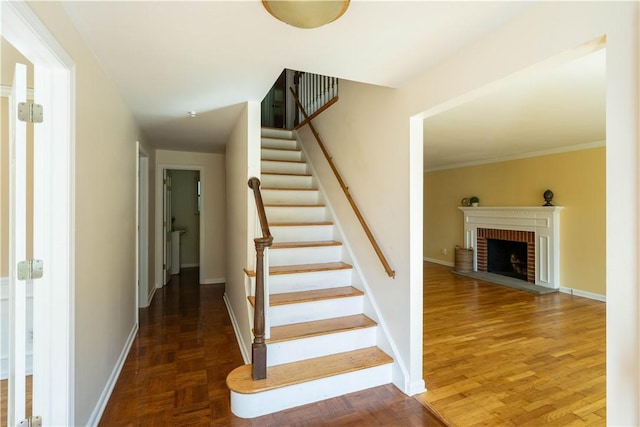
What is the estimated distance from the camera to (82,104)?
1592 mm

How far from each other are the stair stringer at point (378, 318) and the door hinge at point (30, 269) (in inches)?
82.1

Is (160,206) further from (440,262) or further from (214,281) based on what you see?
(440,262)

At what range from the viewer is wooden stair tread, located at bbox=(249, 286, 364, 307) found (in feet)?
7.79

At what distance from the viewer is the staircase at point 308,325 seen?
196 cm

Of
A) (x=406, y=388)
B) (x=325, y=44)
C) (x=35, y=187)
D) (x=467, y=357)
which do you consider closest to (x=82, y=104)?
(x=35, y=187)

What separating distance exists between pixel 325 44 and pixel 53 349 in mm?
1954

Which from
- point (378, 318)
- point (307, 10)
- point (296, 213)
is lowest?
point (378, 318)

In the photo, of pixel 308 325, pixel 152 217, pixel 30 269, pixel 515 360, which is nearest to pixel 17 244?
pixel 30 269

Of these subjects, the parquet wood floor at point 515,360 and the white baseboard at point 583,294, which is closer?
the parquet wood floor at point 515,360

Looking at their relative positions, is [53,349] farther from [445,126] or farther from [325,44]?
[445,126]

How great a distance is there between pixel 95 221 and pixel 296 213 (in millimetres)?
1890

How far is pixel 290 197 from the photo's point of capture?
A: 3576 millimetres

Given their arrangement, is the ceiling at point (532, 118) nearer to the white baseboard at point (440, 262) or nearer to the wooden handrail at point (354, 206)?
the wooden handrail at point (354, 206)

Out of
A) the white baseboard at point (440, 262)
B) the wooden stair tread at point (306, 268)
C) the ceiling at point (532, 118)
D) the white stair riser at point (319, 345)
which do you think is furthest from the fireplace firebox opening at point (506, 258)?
the white stair riser at point (319, 345)
